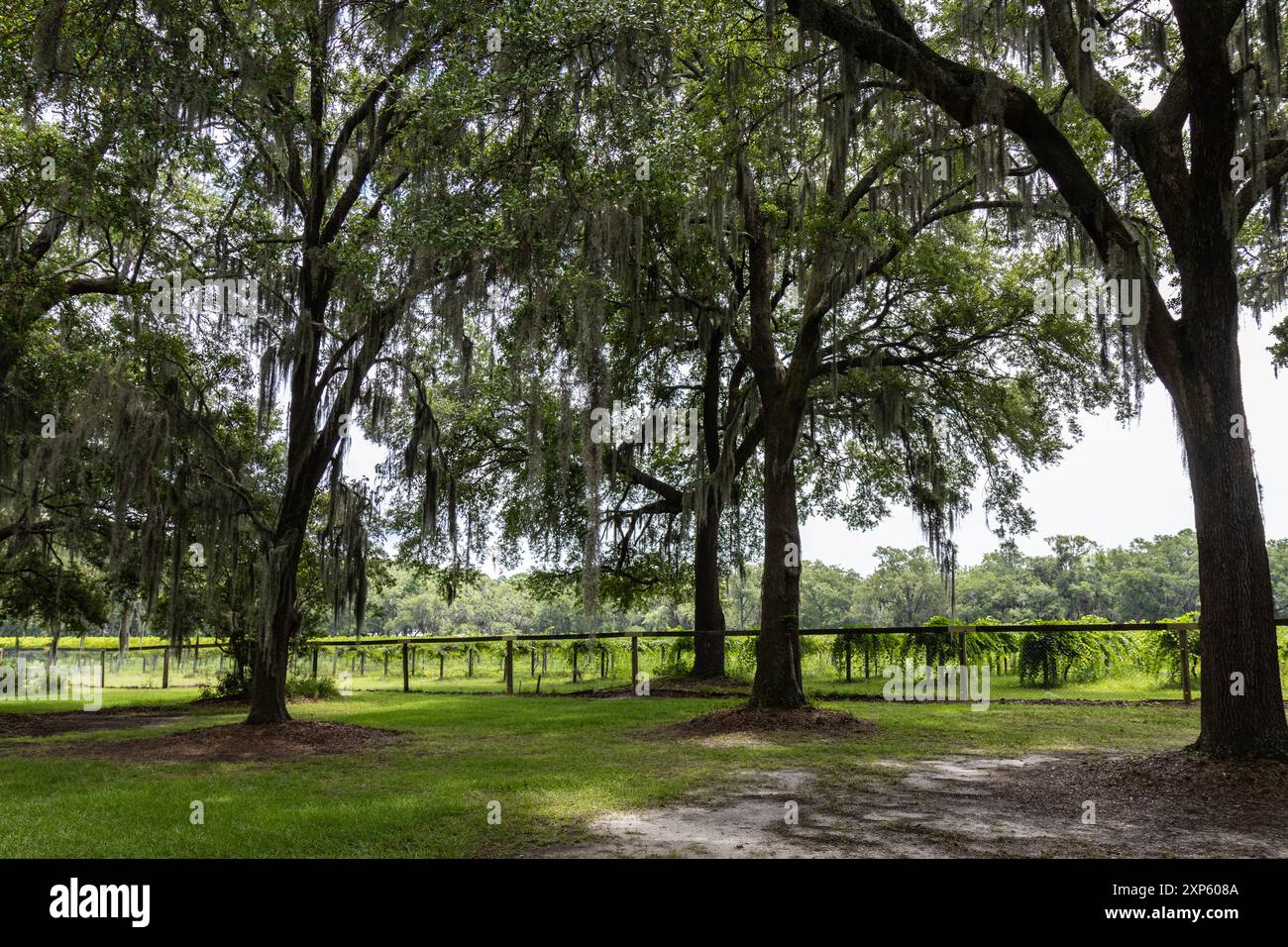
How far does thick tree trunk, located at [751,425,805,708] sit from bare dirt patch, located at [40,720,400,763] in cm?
517

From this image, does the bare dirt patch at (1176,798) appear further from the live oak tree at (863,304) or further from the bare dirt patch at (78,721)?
the bare dirt patch at (78,721)

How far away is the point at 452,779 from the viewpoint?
308 inches

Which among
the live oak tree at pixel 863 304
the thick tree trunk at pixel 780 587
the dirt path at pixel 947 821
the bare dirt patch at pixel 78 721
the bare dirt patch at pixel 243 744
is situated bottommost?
the bare dirt patch at pixel 78 721

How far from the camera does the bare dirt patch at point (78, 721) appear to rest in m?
13.1

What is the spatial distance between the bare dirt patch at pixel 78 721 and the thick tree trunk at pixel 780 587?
954 cm

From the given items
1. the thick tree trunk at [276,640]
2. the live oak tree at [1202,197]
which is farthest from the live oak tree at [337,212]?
the live oak tree at [1202,197]

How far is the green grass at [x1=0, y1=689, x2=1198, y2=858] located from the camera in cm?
555

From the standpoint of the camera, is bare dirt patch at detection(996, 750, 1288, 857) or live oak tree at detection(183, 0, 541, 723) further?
live oak tree at detection(183, 0, 541, 723)

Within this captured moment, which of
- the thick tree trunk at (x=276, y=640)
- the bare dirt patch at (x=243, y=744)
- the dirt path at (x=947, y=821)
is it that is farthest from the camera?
the thick tree trunk at (x=276, y=640)

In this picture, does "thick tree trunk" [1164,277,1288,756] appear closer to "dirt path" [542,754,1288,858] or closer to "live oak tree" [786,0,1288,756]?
"live oak tree" [786,0,1288,756]

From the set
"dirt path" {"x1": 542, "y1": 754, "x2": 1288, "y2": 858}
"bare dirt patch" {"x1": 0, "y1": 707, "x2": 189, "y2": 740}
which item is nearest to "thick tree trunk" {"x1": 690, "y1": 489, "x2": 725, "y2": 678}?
"bare dirt patch" {"x1": 0, "y1": 707, "x2": 189, "y2": 740}

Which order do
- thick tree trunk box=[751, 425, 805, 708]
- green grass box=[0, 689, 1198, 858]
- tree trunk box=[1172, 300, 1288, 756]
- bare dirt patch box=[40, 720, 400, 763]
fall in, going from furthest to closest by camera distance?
thick tree trunk box=[751, 425, 805, 708]
bare dirt patch box=[40, 720, 400, 763]
tree trunk box=[1172, 300, 1288, 756]
green grass box=[0, 689, 1198, 858]

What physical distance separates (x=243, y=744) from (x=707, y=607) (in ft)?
36.7
